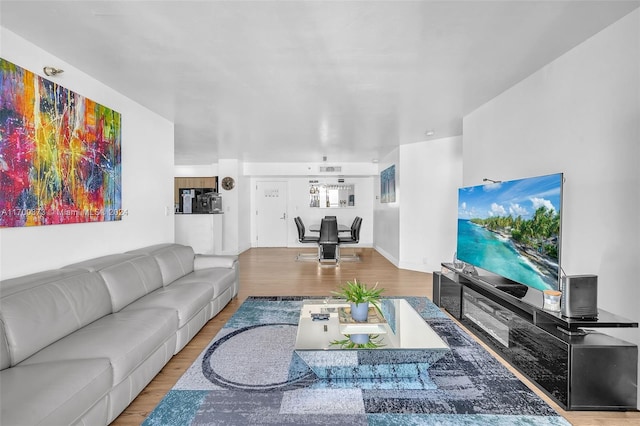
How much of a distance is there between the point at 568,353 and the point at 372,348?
1.12 meters

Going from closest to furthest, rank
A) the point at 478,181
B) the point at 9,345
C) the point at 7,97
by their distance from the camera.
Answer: the point at 9,345, the point at 7,97, the point at 478,181

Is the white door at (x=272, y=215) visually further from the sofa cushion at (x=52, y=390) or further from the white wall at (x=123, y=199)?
the sofa cushion at (x=52, y=390)

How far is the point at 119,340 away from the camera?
187 cm

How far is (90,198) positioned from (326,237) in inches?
174

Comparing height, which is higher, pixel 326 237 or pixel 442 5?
pixel 442 5

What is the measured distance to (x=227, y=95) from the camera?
132 inches

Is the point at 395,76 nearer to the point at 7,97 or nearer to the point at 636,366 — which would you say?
the point at 636,366

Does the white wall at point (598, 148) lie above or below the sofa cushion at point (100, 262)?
above

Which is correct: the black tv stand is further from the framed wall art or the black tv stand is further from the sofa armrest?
the framed wall art

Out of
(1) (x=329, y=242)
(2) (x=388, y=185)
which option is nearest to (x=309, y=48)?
(1) (x=329, y=242)

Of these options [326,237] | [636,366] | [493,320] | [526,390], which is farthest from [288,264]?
[636,366]

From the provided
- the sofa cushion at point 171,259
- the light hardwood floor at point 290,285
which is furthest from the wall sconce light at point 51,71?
the light hardwood floor at point 290,285

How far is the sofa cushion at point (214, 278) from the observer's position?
3296 mm

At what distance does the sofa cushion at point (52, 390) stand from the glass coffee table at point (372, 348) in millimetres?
1061
